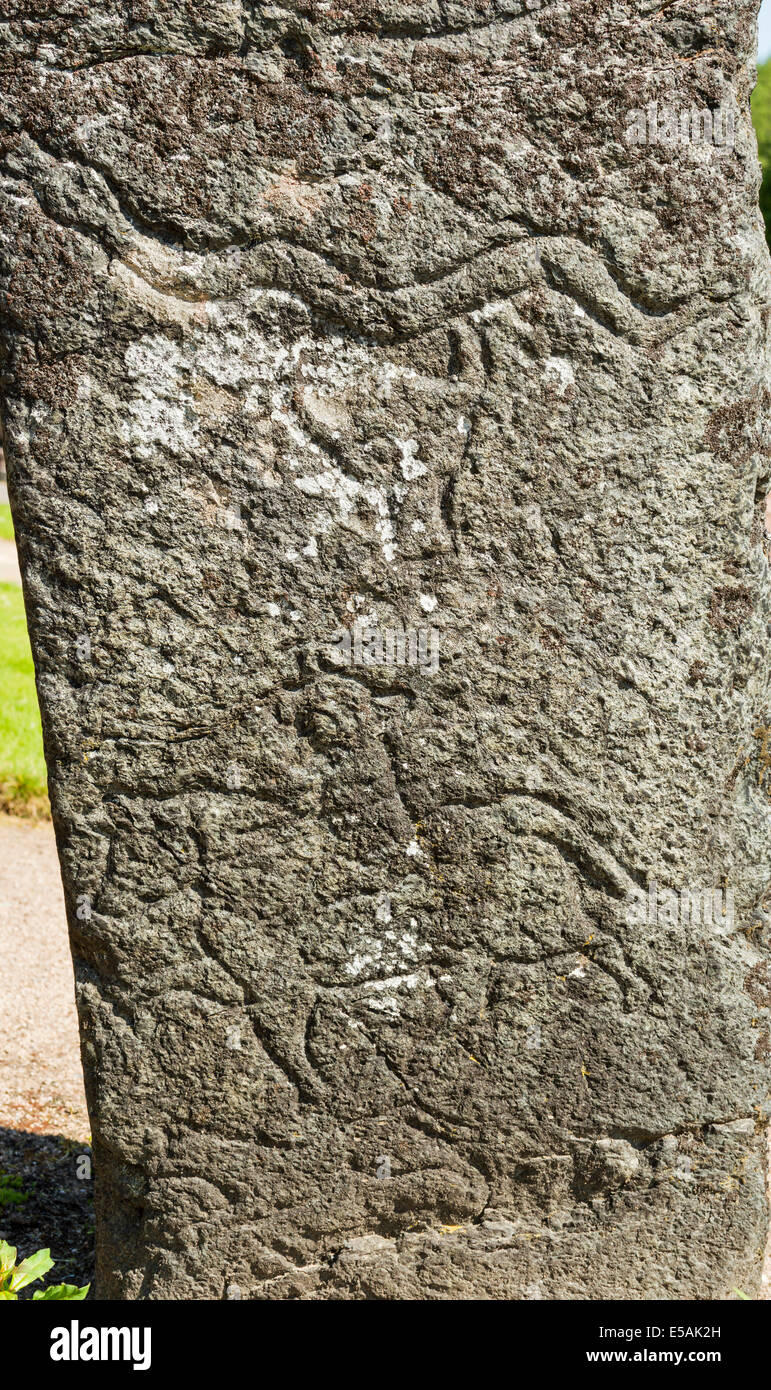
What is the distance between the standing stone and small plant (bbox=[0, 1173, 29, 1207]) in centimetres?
70

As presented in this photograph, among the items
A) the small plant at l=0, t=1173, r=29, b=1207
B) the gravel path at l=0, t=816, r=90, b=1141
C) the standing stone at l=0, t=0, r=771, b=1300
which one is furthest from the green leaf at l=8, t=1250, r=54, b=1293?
the gravel path at l=0, t=816, r=90, b=1141

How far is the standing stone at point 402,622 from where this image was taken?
1.88 metres

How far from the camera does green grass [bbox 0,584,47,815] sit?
5.39 m

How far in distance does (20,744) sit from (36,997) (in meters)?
1.78

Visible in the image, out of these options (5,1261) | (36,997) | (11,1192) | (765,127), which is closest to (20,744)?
(36,997)

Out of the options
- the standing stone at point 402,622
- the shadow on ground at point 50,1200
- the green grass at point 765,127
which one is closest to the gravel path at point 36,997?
the shadow on ground at point 50,1200

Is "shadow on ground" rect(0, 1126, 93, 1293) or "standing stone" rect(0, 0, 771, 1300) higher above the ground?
"standing stone" rect(0, 0, 771, 1300)

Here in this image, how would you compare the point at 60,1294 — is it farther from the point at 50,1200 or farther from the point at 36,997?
the point at 36,997

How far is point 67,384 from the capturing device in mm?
1913

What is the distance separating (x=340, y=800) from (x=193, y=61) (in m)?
1.29

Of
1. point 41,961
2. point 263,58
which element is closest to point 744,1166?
point 263,58

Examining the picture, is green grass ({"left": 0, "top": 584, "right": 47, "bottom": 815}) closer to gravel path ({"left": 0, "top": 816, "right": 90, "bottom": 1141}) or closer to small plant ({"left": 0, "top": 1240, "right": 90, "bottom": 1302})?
gravel path ({"left": 0, "top": 816, "right": 90, "bottom": 1141})

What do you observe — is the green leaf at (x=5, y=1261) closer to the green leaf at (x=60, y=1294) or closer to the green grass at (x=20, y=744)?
the green leaf at (x=60, y=1294)

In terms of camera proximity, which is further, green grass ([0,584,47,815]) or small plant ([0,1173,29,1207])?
green grass ([0,584,47,815])
